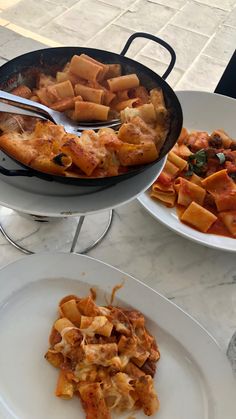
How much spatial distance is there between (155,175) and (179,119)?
0.36 ft

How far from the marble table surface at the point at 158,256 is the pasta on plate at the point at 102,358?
16 cm

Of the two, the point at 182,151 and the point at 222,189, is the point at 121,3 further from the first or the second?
the point at 222,189

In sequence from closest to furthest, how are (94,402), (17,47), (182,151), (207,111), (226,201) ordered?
(94,402) < (226,201) < (182,151) < (207,111) < (17,47)

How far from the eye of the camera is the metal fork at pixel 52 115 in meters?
0.83

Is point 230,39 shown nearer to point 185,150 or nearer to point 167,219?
point 185,150

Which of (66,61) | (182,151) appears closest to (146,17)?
(182,151)

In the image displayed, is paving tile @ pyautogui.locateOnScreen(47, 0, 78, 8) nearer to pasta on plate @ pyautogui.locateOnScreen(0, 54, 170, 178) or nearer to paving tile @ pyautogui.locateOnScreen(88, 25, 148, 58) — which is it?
paving tile @ pyautogui.locateOnScreen(88, 25, 148, 58)

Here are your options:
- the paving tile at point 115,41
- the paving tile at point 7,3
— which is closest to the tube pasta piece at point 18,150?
the paving tile at point 115,41

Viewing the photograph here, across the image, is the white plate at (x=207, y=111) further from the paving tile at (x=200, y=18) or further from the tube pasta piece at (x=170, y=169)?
the paving tile at (x=200, y=18)

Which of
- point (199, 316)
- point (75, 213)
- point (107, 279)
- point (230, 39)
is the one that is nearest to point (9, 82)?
point (75, 213)

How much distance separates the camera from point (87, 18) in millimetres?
1915

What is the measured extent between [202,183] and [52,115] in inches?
15.3

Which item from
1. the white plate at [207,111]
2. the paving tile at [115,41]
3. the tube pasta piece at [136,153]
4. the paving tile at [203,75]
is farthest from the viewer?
the paving tile at [115,41]

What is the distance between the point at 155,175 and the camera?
35.6 inches
